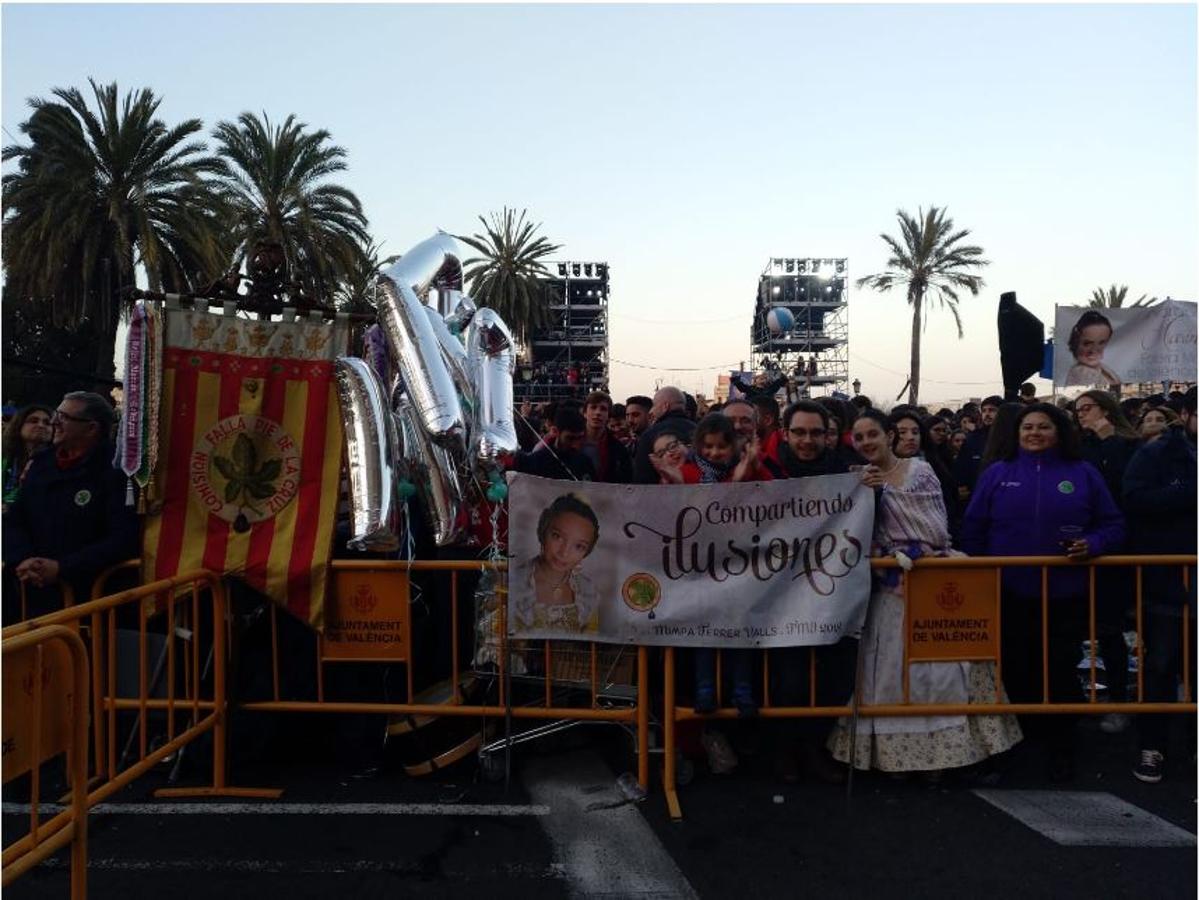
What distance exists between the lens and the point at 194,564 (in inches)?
183

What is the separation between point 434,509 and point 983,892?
9.78 ft

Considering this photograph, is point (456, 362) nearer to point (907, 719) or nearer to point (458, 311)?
point (458, 311)

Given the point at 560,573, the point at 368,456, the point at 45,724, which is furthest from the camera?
the point at 368,456

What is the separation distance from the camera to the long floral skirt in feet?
14.8

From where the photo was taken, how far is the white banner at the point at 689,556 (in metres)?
4.48

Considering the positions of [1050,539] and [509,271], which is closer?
[1050,539]

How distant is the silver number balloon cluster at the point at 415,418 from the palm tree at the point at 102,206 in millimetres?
19831

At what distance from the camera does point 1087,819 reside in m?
4.09

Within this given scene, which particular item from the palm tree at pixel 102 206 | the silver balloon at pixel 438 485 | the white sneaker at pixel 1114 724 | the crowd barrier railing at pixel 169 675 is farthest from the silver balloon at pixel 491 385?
the palm tree at pixel 102 206

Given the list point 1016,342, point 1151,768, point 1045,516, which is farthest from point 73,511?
point 1016,342

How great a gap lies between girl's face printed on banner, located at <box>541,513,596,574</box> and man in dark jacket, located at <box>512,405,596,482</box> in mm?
1177

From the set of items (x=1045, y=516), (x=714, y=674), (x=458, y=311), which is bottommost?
(x=714, y=674)

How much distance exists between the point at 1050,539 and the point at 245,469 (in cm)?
412

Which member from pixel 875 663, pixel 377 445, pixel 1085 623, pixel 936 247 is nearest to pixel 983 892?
pixel 875 663
